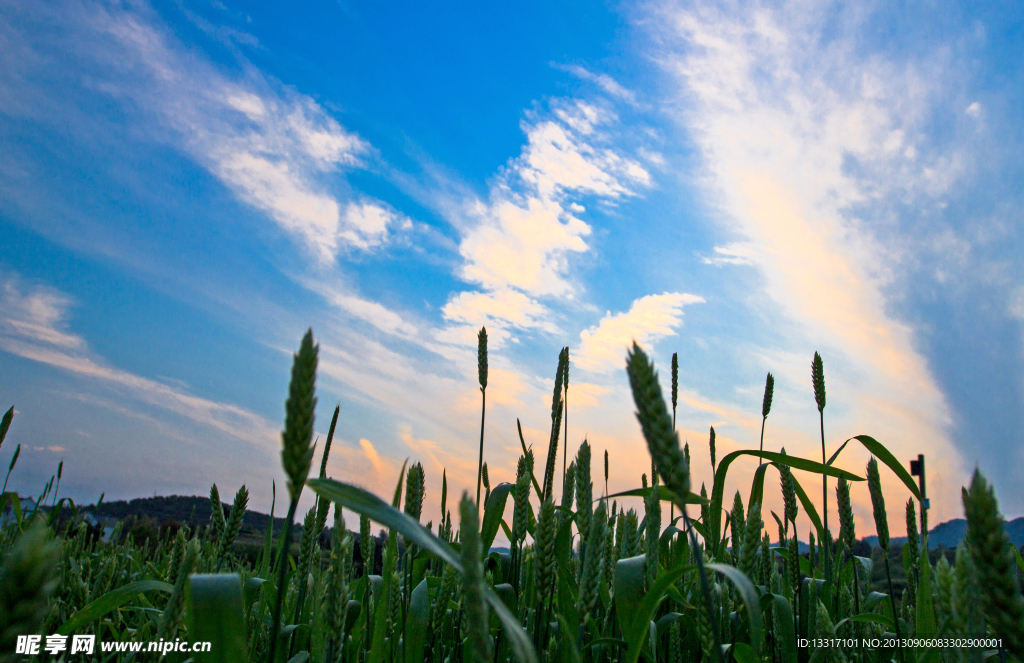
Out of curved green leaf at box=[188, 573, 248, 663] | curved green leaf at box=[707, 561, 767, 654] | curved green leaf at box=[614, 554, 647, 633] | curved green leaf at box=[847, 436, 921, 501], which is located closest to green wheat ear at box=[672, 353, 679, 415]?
curved green leaf at box=[847, 436, 921, 501]

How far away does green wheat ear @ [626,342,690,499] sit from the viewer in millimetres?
1037

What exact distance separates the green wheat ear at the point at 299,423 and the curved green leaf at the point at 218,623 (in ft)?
2.46

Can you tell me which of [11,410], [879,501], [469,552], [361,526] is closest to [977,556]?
[469,552]

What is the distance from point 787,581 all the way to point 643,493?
5.07 ft

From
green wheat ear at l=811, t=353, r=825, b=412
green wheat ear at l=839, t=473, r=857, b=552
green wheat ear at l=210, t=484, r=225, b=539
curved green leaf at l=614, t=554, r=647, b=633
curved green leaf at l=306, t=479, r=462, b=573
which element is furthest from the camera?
green wheat ear at l=811, t=353, r=825, b=412

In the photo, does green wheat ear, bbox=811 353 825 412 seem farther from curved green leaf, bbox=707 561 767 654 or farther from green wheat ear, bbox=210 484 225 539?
green wheat ear, bbox=210 484 225 539

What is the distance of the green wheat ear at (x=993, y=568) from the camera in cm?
93

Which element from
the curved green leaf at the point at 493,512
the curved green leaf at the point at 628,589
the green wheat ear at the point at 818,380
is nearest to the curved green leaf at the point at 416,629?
the curved green leaf at the point at 493,512

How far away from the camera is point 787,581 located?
3.12m

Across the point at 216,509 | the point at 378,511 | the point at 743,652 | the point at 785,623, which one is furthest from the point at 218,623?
the point at 785,623

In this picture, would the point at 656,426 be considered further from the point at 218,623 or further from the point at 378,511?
the point at 218,623

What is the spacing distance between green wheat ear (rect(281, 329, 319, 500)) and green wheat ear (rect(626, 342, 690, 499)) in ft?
2.07

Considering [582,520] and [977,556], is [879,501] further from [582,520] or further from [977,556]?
[977,556]

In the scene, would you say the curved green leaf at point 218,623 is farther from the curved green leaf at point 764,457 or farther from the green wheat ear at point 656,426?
the curved green leaf at point 764,457
